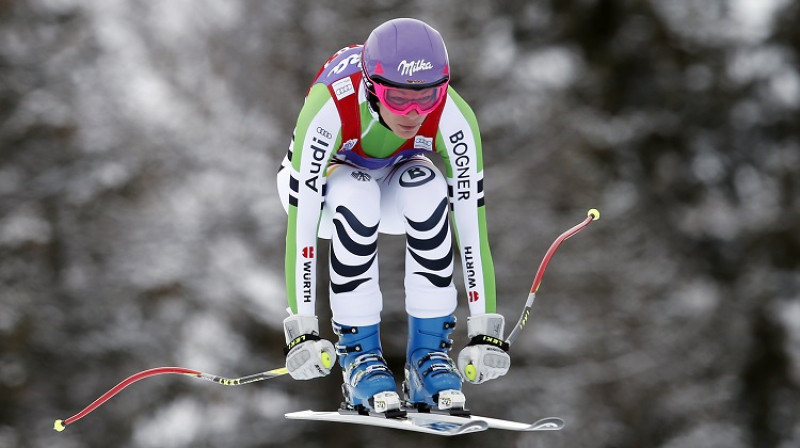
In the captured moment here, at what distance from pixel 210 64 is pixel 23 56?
2.11m

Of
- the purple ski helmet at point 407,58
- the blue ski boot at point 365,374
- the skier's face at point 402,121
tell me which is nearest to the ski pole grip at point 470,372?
the blue ski boot at point 365,374

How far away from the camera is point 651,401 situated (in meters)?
12.5

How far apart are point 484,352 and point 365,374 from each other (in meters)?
0.57

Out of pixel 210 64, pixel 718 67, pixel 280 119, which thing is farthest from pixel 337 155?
pixel 718 67

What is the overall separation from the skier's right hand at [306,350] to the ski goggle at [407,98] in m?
1.07

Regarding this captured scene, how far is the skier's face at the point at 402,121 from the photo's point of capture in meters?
5.83

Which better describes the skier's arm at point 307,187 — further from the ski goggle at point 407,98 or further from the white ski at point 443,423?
the white ski at point 443,423

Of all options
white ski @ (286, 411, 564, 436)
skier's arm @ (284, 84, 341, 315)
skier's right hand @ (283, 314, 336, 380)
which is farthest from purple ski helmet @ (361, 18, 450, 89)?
white ski @ (286, 411, 564, 436)

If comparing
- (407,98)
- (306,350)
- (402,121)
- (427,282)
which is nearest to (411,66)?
(407,98)

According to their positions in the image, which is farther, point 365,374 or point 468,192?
point 468,192

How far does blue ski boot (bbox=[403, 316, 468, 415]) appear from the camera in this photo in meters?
6.10

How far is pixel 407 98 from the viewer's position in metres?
5.77

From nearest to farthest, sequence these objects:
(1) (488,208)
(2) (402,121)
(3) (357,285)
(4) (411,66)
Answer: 1. (4) (411,66)
2. (2) (402,121)
3. (3) (357,285)
4. (1) (488,208)

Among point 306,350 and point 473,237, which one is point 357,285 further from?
point 473,237
